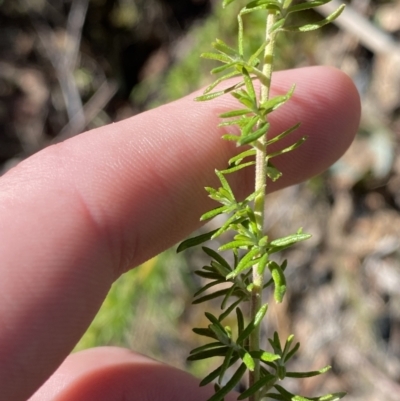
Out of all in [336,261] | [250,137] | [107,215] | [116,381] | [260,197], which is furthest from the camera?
[336,261]

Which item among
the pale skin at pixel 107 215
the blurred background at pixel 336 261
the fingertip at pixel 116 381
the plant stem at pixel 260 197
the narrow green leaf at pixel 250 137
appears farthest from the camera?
the blurred background at pixel 336 261

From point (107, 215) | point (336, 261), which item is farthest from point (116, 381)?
point (336, 261)

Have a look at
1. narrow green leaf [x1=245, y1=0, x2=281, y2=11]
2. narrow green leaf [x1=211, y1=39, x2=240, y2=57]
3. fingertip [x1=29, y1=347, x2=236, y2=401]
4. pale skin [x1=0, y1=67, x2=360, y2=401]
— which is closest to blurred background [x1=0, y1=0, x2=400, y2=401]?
fingertip [x1=29, y1=347, x2=236, y2=401]

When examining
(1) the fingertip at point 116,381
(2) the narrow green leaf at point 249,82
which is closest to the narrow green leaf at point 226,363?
(2) the narrow green leaf at point 249,82

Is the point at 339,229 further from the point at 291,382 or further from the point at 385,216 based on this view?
the point at 291,382

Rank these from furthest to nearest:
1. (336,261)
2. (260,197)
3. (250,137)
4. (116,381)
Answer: (336,261) → (116,381) → (260,197) → (250,137)

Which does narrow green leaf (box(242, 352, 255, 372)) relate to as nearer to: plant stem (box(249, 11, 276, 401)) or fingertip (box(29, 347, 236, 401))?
plant stem (box(249, 11, 276, 401))

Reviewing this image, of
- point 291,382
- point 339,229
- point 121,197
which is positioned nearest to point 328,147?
point 121,197

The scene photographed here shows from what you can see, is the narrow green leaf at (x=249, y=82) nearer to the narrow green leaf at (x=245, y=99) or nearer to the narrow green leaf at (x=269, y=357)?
the narrow green leaf at (x=245, y=99)

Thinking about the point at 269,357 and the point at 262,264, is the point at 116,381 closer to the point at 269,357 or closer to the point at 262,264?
the point at 269,357
